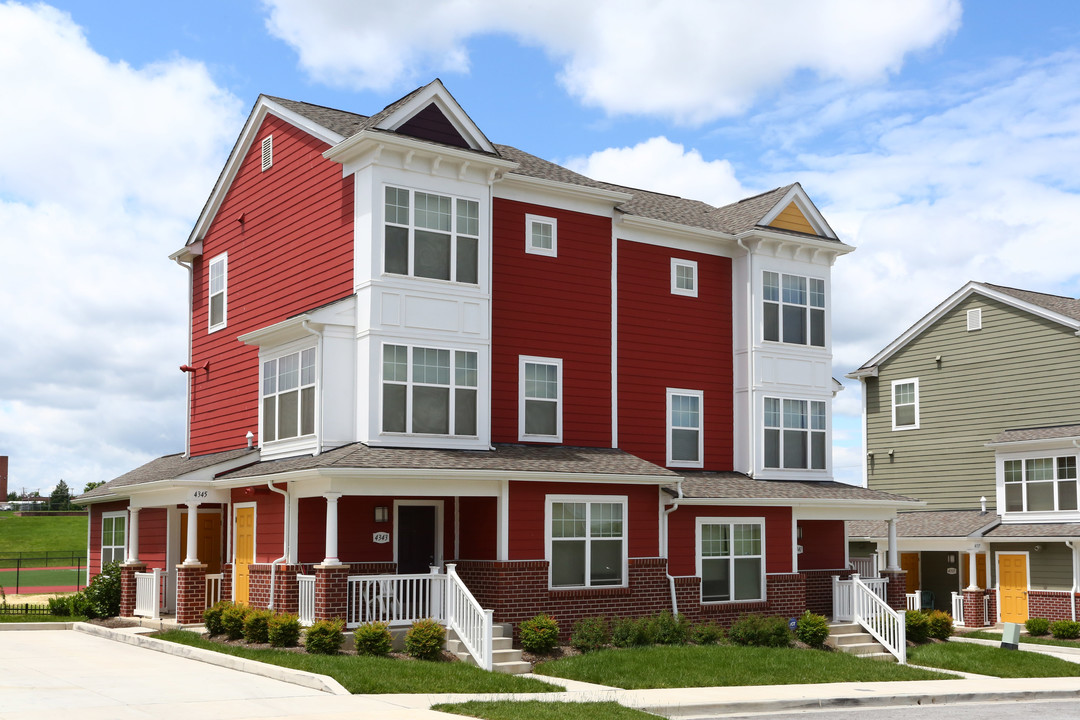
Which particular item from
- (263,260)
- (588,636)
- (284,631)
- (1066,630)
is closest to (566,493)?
(588,636)

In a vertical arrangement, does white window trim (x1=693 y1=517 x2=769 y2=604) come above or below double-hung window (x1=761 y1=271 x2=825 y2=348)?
below

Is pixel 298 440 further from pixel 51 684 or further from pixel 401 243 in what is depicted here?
pixel 51 684

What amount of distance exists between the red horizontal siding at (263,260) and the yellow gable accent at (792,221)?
11188 mm

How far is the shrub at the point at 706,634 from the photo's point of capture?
2320 cm

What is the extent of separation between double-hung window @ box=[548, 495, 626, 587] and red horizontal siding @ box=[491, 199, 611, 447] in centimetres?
212

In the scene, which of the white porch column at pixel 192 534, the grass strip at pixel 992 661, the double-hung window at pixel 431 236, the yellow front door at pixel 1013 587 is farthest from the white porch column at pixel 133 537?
the yellow front door at pixel 1013 587

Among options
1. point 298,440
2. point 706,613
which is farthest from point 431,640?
point 706,613

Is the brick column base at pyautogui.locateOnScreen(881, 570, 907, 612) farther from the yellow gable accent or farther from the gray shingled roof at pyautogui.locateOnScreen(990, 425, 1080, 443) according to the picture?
the yellow gable accent

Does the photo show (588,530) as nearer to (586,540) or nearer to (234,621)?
(586,540)

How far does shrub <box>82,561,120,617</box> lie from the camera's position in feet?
87.1

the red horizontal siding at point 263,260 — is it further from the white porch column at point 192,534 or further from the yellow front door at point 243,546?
the white porch column at point 192,534

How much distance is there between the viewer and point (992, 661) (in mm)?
23828

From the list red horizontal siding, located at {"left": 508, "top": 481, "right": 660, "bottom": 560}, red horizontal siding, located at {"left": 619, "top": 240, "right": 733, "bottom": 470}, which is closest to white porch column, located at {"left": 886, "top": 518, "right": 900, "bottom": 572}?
red horizontal siding, located at {"left": 619, "top": 240, "right": 733, "bottom": 470}

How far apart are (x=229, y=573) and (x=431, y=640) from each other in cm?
684
